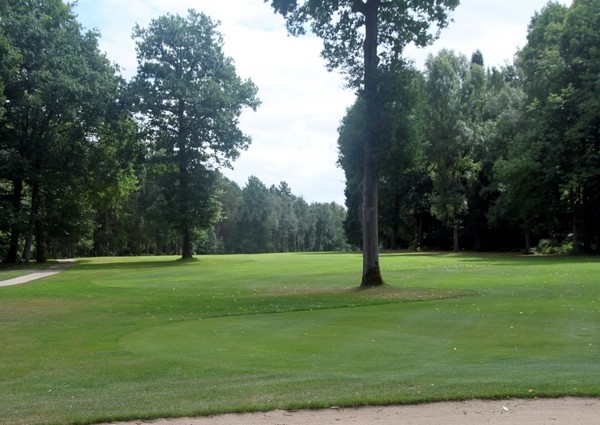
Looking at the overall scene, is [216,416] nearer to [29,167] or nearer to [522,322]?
[522,322]

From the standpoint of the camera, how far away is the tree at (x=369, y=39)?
86.3ft

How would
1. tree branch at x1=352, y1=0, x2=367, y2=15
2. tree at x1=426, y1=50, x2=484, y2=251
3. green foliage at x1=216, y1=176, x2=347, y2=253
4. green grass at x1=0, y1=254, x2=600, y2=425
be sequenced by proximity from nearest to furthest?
green grass at x1=0, y1=254, x2=600, y2=425 < tree branch at x1=352, y1=0, x2=367, y2=15 < tree at x1=426, y1=50, x2=484, y2=251 < green foliage at x1=216, y1=176, x2=347, y2=253

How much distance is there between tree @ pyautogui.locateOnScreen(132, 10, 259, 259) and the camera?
5647cm

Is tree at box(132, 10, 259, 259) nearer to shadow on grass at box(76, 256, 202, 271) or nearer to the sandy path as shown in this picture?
shadow on grass at box(76, 256, 202, 271)

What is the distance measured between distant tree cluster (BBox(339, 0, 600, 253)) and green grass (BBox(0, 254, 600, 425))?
8490 mm

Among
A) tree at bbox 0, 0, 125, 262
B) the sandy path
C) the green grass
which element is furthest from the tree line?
the sandy path

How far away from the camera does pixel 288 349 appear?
1206 centimetres

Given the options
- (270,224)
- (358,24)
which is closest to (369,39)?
(358,24)

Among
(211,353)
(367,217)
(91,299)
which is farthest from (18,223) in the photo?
(211,353)

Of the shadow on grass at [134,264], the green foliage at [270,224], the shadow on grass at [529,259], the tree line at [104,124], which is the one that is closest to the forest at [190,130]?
the tree line at [104,124]

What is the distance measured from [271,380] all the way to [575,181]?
154 ft

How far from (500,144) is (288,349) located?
6206 centimetres

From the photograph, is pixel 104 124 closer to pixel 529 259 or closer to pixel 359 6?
pixel 359 6

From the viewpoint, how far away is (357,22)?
27.6m
